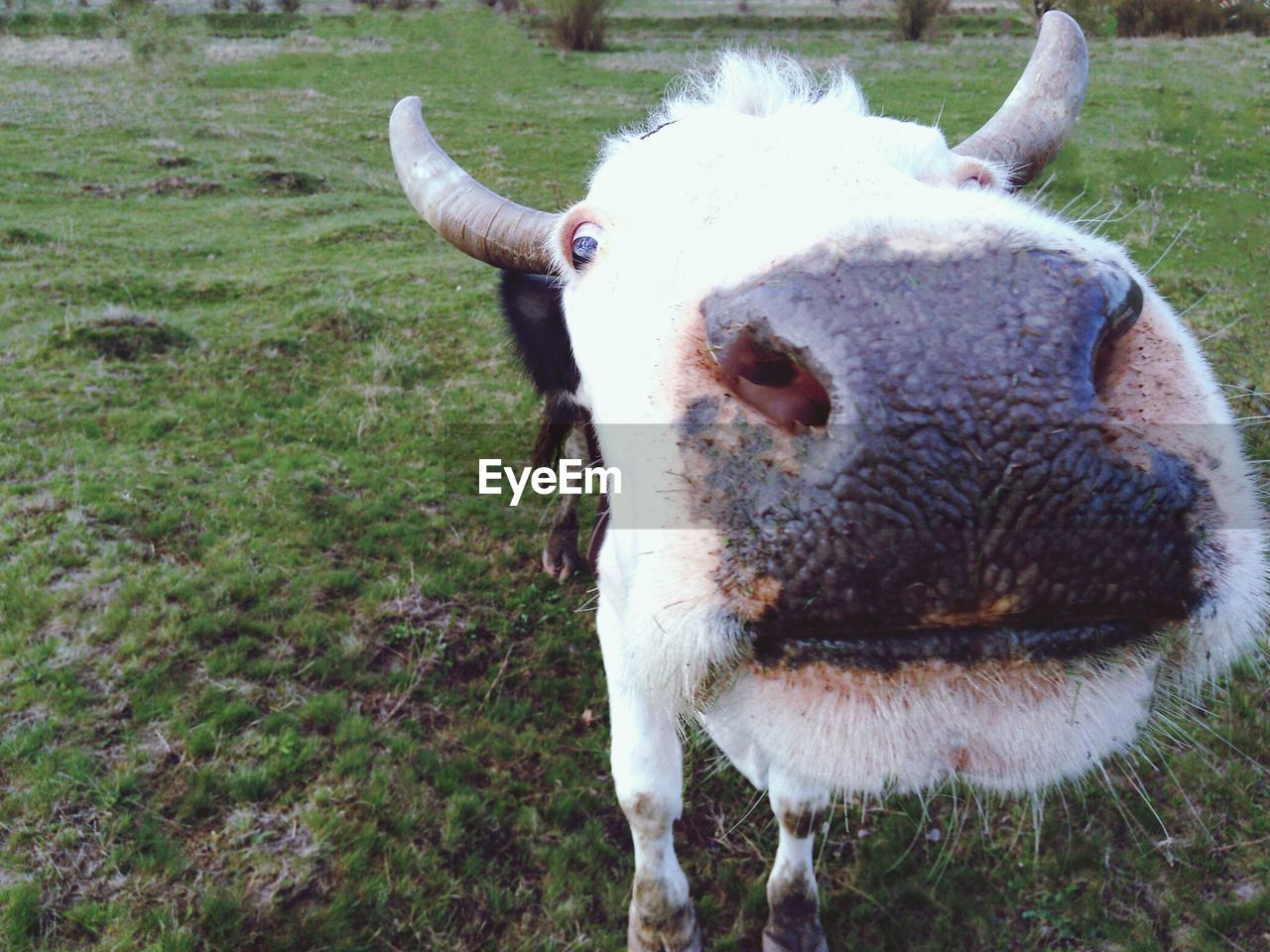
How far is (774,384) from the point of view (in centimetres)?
145

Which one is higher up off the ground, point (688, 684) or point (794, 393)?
point (794, 393)

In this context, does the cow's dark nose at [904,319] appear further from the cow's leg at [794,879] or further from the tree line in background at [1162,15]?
the tree line in background at [1162,15]

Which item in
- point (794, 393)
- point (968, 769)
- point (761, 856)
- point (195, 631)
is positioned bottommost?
point (761, 856)

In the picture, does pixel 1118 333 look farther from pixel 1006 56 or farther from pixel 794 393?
pixel 1006 56

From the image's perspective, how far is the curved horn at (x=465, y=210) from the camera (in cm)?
329

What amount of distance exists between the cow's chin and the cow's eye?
1617mm

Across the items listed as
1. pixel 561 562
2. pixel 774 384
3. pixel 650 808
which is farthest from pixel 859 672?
pixel 561 562

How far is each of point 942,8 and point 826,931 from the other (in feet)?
67.1

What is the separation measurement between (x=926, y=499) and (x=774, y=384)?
33 centimetres

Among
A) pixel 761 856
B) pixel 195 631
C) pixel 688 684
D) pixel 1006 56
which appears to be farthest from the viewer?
pixel 1006 56

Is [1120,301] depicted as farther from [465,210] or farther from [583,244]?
[465,210]

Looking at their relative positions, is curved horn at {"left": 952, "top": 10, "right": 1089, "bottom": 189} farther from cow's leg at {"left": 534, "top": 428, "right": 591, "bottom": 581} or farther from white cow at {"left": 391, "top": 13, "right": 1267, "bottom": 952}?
cow's leg at {"left": 534, "top": 428, "right": 591, "bottom": 581}

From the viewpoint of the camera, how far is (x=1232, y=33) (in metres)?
9.73

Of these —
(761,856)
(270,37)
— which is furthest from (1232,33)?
(270,37)
